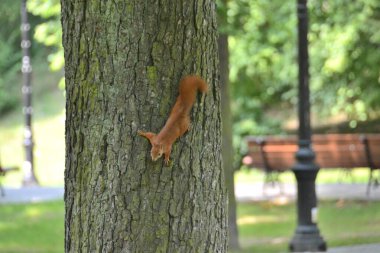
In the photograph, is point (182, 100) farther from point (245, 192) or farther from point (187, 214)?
point (245, 192)

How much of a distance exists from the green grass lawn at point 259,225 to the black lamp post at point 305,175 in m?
0.62

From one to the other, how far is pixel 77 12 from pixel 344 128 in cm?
3048

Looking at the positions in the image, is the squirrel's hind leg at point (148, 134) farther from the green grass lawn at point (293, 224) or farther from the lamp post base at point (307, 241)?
the green grass lawn at point (293, 224)

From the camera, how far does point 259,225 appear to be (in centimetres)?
1500

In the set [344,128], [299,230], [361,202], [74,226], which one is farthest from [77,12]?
[344,128]

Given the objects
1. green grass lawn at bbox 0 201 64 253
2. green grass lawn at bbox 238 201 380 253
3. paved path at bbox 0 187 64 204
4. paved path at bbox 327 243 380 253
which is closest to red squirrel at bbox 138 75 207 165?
paved path at bbox 327 243 380 253

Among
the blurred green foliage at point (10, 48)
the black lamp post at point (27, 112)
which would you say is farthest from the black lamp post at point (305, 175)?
the black lamp post at point (27, 112)

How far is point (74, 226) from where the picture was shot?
168 inches

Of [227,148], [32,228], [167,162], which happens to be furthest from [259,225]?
[167,162]

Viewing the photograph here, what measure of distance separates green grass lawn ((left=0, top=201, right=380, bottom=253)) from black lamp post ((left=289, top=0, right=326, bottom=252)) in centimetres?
62

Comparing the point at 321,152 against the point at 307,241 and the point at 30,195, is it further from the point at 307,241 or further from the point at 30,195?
the point at 307,241

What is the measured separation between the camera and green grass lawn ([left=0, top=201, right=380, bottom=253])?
41.0ft

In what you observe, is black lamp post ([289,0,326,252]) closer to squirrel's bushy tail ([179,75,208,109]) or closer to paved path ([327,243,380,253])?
paved path ([327,243,380,253])

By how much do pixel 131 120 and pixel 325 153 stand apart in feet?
49.9
